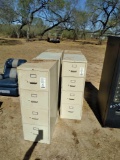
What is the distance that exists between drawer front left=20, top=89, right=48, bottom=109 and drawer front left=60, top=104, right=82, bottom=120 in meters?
0.92

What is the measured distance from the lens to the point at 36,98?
1999 mm

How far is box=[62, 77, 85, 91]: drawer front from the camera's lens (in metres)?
2.58

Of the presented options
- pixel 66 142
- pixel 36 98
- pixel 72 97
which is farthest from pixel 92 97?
pixel 36 98

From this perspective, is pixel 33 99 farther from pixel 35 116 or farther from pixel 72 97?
pixel 72 97

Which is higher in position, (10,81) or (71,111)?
(10,81)

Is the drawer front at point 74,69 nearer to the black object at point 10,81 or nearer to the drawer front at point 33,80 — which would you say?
the drawer front at point 33,80

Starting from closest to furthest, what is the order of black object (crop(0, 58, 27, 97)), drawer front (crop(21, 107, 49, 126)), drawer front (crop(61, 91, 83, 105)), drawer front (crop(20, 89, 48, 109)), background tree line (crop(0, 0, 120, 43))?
1. drawer front (crop(20, 89, 48, 109))
2. drawer front (crop(21, 107, 49, 126))
3. drawer front (crop(61, 91, 83, 105))
4. black object (crop(0, 58, 27, 97))
5. background tree line (crop(0, 0, 120, 43))

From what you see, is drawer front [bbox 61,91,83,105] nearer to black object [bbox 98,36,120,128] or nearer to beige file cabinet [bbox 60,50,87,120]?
beige file cabinet [bbox 60,50,87,120]

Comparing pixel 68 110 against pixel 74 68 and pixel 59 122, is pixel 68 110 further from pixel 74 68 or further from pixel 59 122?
pixel 74 68

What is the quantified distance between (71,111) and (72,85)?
60cm

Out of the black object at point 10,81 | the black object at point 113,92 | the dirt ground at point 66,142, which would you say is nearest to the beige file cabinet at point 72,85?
the dirt ground at point 66,142

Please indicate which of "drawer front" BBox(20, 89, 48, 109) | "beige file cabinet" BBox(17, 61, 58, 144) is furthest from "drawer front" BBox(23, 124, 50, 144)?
"drawer front" BBox(20, 89, 48, 109)

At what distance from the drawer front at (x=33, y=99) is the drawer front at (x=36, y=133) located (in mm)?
390

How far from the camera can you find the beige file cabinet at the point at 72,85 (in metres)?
2.46
